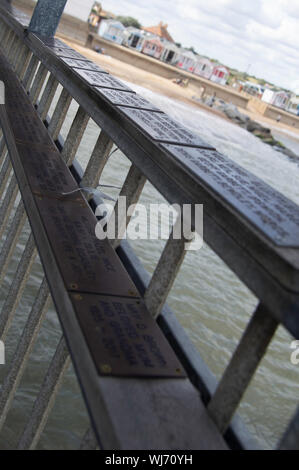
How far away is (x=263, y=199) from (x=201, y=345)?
125 inches

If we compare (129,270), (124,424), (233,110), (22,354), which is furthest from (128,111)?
(233,110)

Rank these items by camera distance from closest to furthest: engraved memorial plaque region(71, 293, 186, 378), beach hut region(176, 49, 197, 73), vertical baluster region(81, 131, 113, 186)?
engraved memorial plaque region(71, 293, 186, 378) → vertical baluster region(81, 131, 113, 186) → beach hut region(176, 49, 197, 73)

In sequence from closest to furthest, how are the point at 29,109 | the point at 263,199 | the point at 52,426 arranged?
the point at 263,199 → the point at 52,426 → the point at 29,109

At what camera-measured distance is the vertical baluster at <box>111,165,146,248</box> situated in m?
2.39

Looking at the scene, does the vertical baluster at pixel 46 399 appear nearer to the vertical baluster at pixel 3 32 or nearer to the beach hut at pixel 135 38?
the vertical baluster at pixel 3 32

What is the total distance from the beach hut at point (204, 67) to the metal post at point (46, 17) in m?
84.4

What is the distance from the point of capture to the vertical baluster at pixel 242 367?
1.44 metres

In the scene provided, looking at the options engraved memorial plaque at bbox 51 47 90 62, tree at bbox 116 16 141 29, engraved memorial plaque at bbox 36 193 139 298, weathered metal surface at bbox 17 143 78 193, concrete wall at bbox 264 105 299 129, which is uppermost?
tree at bbox 116 16 141 29

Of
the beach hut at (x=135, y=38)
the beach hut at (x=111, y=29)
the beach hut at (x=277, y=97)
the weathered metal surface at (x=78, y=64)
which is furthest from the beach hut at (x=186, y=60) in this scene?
the weathered metal surface at (x=78, y=64)

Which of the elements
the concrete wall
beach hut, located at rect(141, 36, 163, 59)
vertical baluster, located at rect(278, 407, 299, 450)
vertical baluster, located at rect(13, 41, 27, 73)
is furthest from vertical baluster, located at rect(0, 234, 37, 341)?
beach hut, located at rect(141, 36, 163, 59)

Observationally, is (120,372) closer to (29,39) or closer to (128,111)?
(128,111)

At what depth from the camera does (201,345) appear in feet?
15.6

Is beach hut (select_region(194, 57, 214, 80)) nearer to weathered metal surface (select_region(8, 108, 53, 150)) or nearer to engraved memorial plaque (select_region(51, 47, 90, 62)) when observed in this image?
engraved memorial plaque (select_region(51, 47, 90, 62))

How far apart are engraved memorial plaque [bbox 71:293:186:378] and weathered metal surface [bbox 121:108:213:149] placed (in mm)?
737
